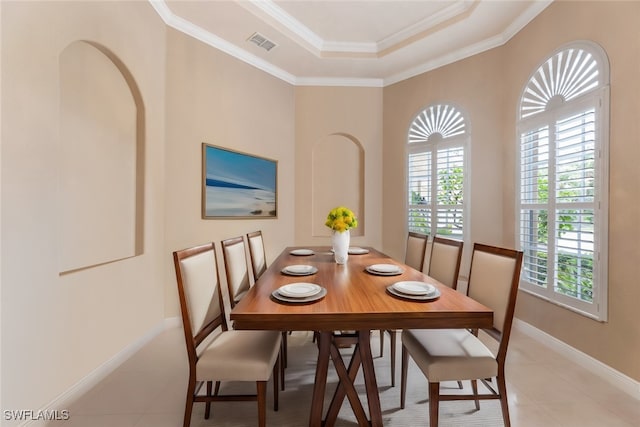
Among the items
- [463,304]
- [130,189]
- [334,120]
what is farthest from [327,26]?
[463,304]

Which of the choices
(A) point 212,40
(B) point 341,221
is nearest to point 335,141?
(A) point 212,40

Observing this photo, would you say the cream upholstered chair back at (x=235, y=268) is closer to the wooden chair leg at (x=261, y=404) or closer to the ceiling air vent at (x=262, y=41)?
the wooden chair leg at (x=261, y=404)

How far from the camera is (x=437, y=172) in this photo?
3.63 meters

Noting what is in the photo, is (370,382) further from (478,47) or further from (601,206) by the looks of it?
(478,47)

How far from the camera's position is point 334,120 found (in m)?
4.08

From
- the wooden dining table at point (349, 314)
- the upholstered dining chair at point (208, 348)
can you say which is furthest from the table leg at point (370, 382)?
the upholstered dining chair at point (208, 348)

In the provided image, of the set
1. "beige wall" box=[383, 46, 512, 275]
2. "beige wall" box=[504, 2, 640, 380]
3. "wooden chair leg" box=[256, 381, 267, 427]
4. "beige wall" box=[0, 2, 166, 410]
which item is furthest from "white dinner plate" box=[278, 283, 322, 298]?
"beige wall" box=[383, 46, 512, 275]

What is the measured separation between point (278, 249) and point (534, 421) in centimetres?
298

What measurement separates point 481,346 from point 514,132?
7.76ft

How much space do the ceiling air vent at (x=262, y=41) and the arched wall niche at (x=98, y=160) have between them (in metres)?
1.39

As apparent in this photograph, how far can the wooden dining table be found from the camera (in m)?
1.10

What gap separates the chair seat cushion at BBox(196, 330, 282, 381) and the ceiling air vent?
3054 mm

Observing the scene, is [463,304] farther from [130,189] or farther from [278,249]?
[278,249]

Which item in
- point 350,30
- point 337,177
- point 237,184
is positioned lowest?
point 237,184
